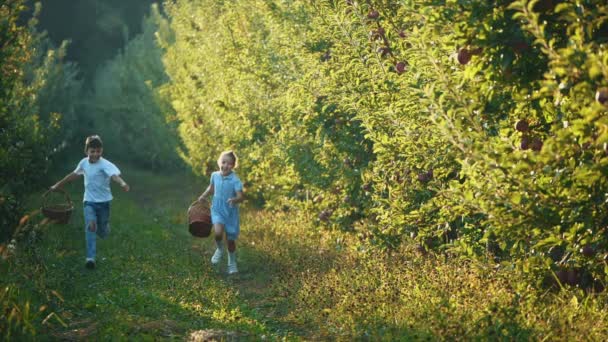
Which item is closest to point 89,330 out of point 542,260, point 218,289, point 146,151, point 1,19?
point 218,289

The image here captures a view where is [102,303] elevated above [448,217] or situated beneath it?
situated beneath

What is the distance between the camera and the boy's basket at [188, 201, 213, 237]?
Answer: 11.6 metres

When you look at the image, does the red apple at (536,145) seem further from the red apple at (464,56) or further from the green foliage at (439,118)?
the red apple at (464,56)

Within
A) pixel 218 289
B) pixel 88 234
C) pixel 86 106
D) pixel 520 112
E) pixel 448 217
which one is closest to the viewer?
pixel 520 112

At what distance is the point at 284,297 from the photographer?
376 inches

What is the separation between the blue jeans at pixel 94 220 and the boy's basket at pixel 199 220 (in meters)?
1.17

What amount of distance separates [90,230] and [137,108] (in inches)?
866

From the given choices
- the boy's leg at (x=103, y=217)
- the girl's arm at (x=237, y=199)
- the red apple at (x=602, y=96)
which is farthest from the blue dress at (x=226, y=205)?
the red apple at (x=602, y=96)

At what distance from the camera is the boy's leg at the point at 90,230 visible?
36.3 ft

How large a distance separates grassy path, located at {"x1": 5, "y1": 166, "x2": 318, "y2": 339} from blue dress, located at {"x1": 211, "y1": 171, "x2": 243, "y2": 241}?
0.62 metres

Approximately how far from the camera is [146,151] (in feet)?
110

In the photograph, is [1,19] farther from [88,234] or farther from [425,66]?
[425,66]

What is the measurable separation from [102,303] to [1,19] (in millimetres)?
4139

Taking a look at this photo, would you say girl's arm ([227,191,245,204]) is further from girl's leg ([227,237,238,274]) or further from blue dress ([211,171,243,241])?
girl's leg ([227,237,238,274])
